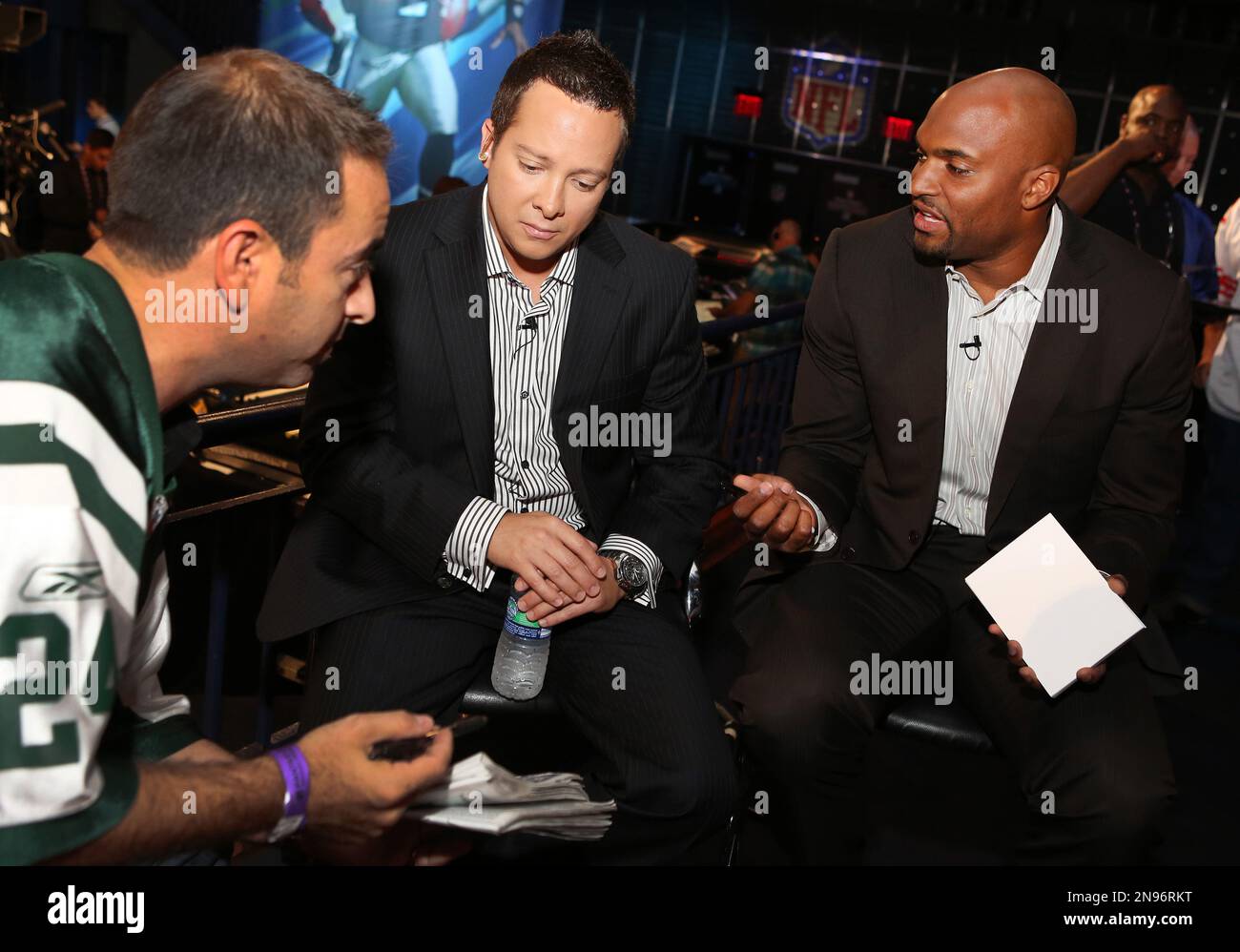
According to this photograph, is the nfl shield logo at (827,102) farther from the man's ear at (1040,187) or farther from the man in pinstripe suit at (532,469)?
the man in pinstripe suit at (532,469)

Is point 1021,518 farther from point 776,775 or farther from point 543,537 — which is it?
point 543,537

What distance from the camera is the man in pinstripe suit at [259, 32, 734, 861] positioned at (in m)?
2.07

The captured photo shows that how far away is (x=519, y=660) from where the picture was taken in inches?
83.9

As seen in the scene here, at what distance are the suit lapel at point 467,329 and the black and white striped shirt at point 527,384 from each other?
0.03m

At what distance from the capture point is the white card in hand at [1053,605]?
6.78 ft

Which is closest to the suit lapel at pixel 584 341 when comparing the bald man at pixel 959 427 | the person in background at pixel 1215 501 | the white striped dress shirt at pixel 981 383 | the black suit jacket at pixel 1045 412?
the bald man at pixel 959 427

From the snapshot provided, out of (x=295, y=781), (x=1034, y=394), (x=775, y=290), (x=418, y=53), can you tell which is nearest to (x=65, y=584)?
(x=295, y=781)

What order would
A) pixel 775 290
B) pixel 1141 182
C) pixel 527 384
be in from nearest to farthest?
pixel 527 384 < pixel 1141 182 < pixel 775 290

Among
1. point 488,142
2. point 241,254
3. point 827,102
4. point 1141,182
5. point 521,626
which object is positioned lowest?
point 521,626

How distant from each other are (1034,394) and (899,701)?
0.76 m

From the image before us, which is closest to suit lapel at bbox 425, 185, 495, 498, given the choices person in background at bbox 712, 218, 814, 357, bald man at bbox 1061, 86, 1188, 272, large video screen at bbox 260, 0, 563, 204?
bald man at bbox 1061, 86, 1188, 272

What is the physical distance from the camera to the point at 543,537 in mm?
2084

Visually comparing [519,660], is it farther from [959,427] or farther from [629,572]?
[959,427]

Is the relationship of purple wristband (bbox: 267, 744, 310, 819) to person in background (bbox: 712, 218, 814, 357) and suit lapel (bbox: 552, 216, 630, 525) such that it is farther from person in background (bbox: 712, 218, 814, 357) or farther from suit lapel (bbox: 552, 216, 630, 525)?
person in background (bbox: 712, 218, 814, 357)
